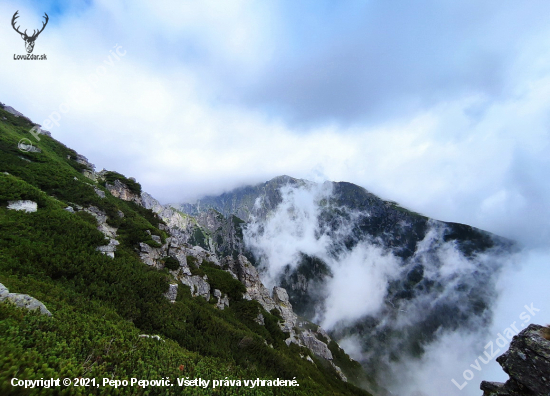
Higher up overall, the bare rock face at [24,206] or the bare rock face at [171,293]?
the bare rock face at [24,206]

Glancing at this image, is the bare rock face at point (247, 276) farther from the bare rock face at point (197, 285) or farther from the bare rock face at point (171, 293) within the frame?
the bare rock face at point (171, 293)

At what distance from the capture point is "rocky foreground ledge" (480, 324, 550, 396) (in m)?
14.1

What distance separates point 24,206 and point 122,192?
3599 centimetres

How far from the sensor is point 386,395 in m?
117

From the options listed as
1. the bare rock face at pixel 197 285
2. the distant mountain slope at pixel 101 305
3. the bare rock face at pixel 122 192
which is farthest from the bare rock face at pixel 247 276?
the bare rock face at pixel 122 192

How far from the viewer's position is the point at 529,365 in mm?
14719

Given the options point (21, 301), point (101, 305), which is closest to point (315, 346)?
point (101, 305)

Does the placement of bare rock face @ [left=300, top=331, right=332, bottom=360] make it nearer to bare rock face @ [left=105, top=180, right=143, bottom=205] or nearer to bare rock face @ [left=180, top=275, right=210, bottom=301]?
bare rock face @ [left=180, top=275, right=210, bottom=301]

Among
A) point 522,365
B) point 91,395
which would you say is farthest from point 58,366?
point 522,365

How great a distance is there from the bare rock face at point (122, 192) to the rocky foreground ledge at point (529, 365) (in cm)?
7254

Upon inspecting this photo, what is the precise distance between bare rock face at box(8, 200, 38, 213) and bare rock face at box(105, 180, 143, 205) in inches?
1265

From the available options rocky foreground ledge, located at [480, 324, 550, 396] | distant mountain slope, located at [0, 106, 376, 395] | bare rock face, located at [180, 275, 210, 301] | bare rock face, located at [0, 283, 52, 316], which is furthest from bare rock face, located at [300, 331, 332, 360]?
bare rock face, located at [0, 283, 52, 316]

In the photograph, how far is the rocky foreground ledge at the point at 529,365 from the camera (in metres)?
14.1

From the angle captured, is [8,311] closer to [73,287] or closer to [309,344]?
[73,287]
